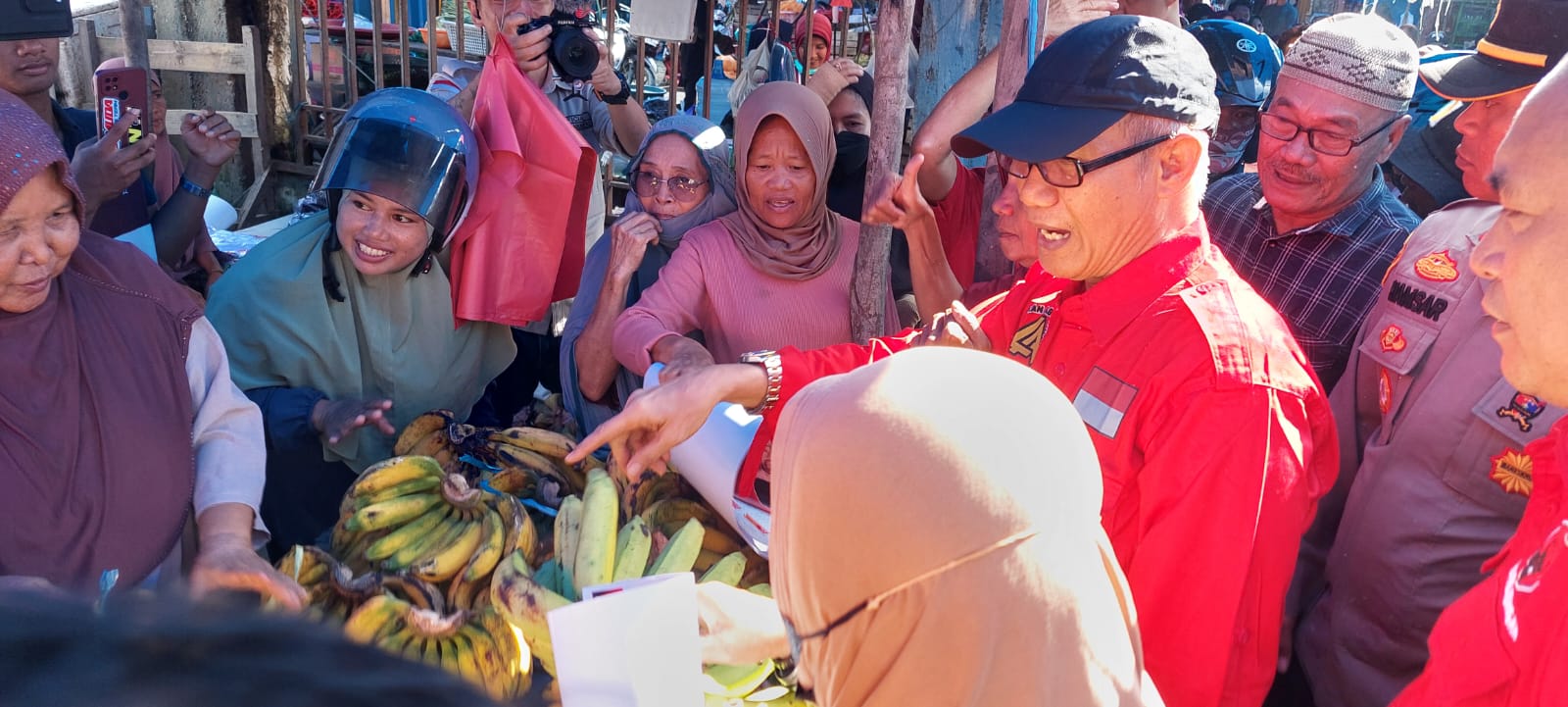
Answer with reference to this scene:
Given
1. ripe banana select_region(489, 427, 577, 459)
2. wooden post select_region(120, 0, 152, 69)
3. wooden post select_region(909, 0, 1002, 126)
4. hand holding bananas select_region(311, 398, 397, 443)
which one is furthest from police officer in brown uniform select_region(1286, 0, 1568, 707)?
wooden post select_region(120, 0, 152, 69)

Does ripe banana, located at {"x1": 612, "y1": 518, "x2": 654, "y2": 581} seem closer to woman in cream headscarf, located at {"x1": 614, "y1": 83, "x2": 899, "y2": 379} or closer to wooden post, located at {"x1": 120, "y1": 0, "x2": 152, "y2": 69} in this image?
woman in cream headscarf, located at {"x1": 614, "y1": 83, "x2": 899, "y2": 379}

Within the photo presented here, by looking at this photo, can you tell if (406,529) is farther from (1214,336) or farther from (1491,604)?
(1491,604)

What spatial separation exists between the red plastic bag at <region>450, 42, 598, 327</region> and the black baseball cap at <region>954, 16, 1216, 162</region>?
1.84m

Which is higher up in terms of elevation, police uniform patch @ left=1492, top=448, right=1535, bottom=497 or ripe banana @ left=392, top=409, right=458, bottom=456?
police uniform patch @ left=1492, top=448, right=1535, bottom=497

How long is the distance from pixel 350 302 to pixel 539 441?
74 cm

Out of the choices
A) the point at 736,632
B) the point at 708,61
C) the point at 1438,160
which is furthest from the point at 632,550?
the point at 708,61

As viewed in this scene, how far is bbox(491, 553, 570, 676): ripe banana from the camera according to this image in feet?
6.00

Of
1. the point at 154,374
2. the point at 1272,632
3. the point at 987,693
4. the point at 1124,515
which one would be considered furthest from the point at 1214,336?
the point at 154,374

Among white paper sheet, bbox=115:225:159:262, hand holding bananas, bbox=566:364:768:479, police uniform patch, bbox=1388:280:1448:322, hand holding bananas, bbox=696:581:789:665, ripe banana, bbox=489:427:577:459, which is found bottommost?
ripe banana, bbox=489:427:577:459

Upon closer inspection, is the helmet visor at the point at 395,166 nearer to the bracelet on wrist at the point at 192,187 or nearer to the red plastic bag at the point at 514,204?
the red plastic bag at the point at 514,204

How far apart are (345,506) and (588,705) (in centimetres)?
121

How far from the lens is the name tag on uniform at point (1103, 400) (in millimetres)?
1479

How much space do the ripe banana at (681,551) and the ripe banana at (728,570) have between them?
5 cm

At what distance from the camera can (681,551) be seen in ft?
6.66
